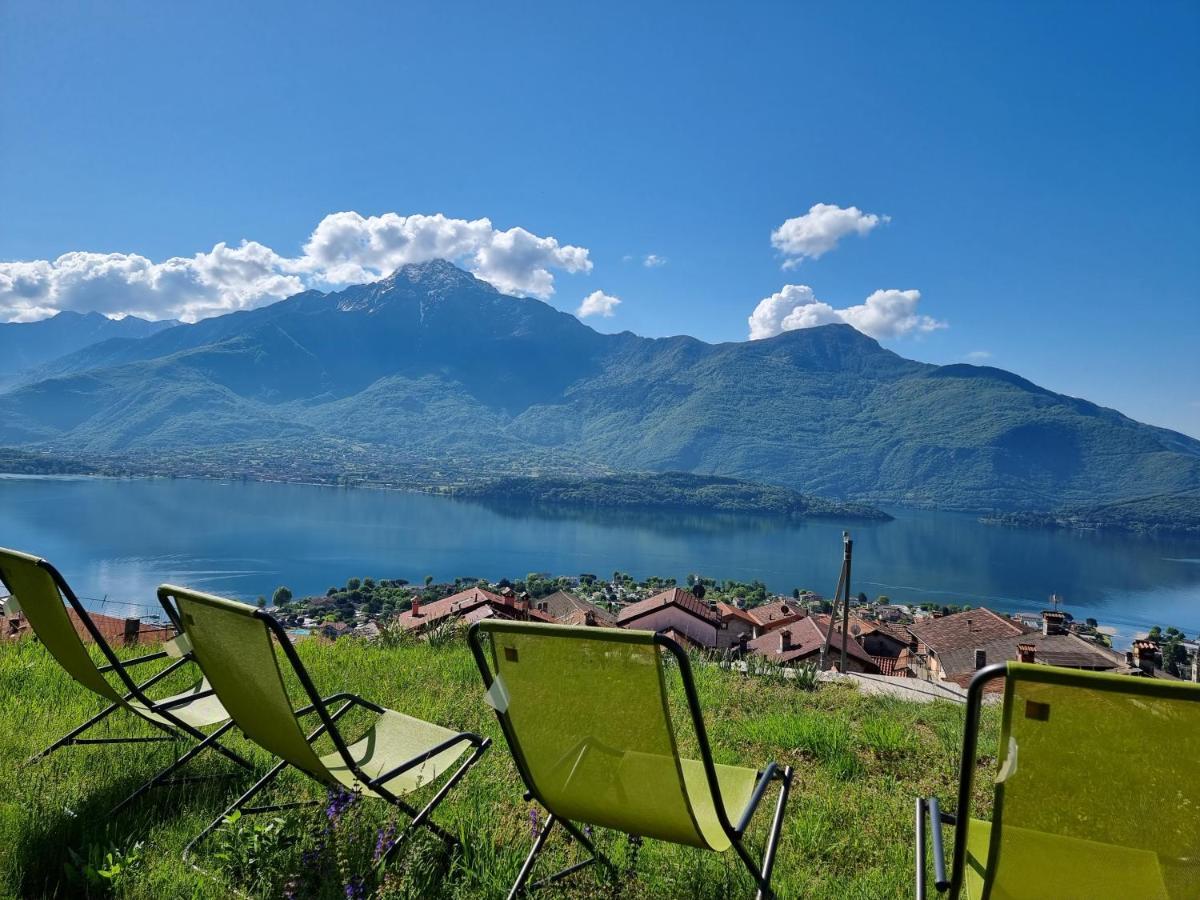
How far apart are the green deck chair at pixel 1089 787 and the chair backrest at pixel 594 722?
0.60 m

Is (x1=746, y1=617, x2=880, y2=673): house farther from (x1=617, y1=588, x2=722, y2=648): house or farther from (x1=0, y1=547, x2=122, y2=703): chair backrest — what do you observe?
(x1=0, y1=547, x2=122, y2=703): chair backrest

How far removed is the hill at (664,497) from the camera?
421 ft

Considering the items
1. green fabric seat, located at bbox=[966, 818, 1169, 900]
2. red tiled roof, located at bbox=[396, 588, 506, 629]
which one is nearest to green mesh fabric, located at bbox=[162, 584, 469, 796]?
green fabric seat, located at bbox=[966, 818, 1169, 900]

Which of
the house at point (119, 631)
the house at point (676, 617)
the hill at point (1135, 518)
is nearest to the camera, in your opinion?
the house at point (119, 631)

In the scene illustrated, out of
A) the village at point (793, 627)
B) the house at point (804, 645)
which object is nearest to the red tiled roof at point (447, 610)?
the village at point (793, 627)

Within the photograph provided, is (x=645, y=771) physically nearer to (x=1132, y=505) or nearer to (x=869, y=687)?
(x=869, y=687)

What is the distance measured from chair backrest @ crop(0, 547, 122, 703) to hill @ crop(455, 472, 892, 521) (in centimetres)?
12230

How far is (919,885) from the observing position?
4.91 feet

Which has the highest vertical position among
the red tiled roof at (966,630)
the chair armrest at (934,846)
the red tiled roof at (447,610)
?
the chair armrest at (934,846)

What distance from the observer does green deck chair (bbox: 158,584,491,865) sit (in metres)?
1.80

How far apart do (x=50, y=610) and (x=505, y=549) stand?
78.0m

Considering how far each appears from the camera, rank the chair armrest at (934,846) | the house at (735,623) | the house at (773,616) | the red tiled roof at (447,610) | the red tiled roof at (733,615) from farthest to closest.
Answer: the red tiled roof at (733,615)
the house at (735,623)
the house at (773,616)
the red tiled roof at (447,610)
the chair armrest at (934,846)

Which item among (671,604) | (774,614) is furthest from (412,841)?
(774,614)

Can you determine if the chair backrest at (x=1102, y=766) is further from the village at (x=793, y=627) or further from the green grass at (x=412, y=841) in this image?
the village at (x=793, y=627)
